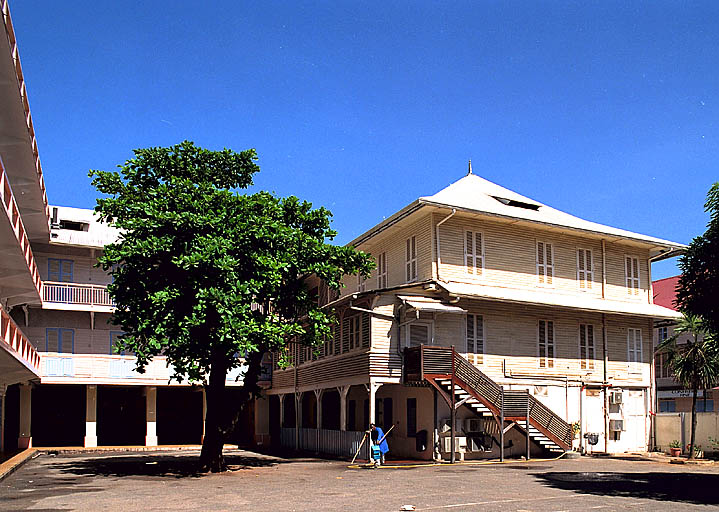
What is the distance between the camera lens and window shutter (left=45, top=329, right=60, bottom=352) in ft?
121

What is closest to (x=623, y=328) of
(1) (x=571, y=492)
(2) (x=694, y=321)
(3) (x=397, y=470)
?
(2) (x=694, y=321)

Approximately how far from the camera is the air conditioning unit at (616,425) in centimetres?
3203

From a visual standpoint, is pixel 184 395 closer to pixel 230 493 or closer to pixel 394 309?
pixel 394 309

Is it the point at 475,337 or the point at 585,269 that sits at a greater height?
the point at 585,269

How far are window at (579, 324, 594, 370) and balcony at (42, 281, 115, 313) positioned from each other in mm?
20896

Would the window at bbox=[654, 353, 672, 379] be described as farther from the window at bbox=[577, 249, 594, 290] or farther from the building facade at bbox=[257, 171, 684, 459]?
the window at bbox=[577, 249, 594, 290]

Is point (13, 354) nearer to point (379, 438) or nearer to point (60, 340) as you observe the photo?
point (379, 438)

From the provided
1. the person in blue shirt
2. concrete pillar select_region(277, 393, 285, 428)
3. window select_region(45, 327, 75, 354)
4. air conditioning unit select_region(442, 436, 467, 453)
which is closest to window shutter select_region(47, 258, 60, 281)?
window select_region(45, 327, 75, 354)

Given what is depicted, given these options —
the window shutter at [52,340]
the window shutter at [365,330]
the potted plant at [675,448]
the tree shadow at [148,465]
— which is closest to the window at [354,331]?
the window shutter at [365,330]

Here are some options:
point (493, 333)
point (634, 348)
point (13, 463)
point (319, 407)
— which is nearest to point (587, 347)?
point (634, 348)

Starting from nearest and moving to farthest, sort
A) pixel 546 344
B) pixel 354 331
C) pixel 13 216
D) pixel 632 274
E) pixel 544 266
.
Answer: pixel 13 216, pixel 354 331, pixel 546 344, pixel 544 266, pixel 632 274

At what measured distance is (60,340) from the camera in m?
37.1

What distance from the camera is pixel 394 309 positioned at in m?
28.7

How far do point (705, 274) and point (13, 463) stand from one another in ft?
71.9
